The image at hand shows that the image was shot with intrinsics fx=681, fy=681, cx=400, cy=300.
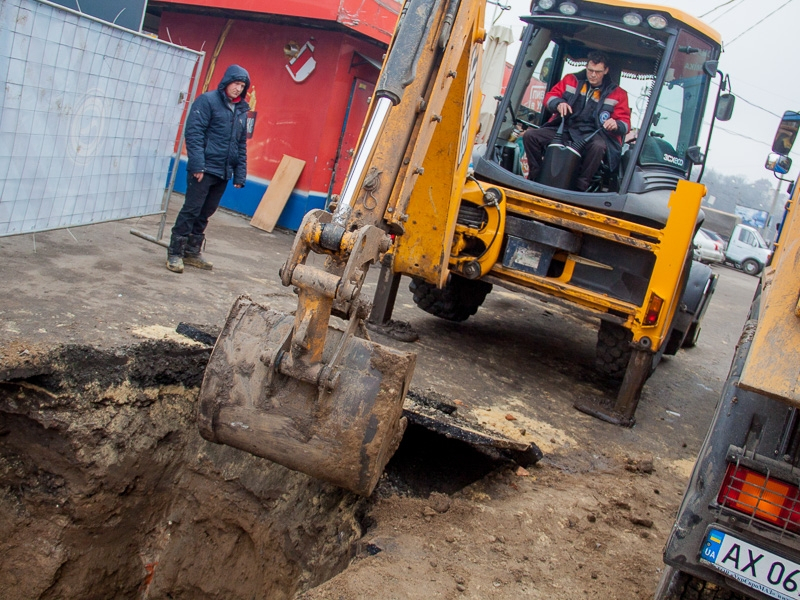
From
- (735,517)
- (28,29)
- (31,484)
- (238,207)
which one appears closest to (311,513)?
(31,484)

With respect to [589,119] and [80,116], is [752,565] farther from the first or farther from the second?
[80,116]

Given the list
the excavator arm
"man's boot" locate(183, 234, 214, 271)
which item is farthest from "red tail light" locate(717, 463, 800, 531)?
"man's boot" locate(183, 234, 214, 271)

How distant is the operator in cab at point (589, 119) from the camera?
5371mm

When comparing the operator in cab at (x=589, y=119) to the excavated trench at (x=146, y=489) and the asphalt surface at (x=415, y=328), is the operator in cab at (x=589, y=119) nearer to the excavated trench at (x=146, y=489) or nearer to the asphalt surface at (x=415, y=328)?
the asphalt surface at (x=415, y=328)

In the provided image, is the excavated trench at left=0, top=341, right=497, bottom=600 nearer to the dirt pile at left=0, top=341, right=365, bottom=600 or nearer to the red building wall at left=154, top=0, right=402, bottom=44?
the dirt pile at left=0, top=341, right=365, bottom=600

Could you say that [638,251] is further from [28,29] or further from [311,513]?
[28,29]

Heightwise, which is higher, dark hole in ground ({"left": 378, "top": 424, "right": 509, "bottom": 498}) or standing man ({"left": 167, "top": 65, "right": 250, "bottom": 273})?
standing man ({"left": 167, "top": 65, "right": 250, "bottom": 273})

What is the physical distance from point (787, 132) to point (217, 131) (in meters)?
4.60

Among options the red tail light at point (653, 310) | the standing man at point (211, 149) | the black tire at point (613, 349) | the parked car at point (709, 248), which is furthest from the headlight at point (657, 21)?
the parked car at point (709, 248)

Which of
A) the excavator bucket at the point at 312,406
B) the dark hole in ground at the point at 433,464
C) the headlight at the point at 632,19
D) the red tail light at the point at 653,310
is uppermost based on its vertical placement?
the headlight at the point at 632,19

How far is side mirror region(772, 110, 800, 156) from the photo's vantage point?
470 cm

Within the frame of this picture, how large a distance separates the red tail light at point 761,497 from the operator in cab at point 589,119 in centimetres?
348

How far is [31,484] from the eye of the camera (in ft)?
12.7

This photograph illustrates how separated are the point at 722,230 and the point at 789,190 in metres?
28.6
